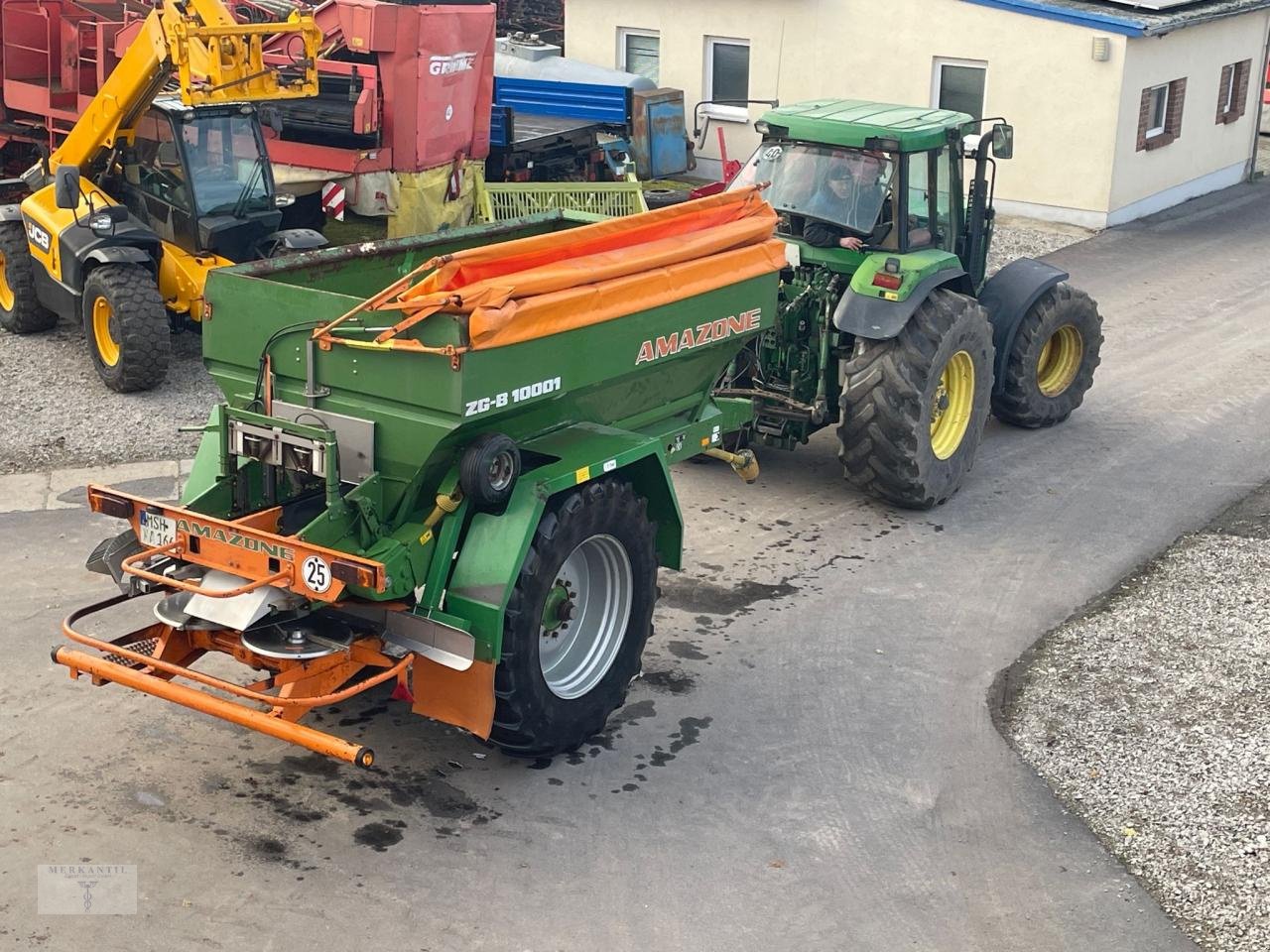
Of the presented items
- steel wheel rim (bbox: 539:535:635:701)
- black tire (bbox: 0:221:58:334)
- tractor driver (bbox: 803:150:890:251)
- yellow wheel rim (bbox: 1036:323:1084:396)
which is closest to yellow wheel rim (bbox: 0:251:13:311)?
black tire (bbox: 0:221:58:334)

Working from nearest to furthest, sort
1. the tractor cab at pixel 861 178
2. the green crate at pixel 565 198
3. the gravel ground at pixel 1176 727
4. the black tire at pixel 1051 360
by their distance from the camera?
the gravel ground at pixel 1176 727, the tractor cab at pixel 861 178, the black tire at pixel 1051 360, the green crate at pixel 565 198

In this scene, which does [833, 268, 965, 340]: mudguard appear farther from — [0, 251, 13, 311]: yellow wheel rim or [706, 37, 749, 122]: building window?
[706, 37, 749, 122]: building window

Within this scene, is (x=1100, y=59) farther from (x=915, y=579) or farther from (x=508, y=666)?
(x=508, y=666)

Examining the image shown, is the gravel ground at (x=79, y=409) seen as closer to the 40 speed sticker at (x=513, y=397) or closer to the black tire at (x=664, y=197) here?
the 40 speed sticker at (x=513, y=397)

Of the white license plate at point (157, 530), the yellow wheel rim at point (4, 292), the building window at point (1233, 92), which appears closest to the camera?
the white license plate at point (157, 530)

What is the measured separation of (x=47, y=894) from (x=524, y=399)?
93.6 inches

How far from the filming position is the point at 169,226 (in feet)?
36.4

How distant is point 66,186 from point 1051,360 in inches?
266

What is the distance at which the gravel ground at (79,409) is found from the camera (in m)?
9.74

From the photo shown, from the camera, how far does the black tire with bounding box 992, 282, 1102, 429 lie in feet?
32.6

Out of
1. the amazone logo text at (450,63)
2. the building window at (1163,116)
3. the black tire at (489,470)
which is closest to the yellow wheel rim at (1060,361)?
the black tire at (489,470)

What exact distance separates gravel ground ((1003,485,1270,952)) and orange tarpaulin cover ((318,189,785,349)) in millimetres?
2345

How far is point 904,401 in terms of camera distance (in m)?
8.53

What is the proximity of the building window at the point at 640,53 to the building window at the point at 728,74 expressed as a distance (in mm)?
766
